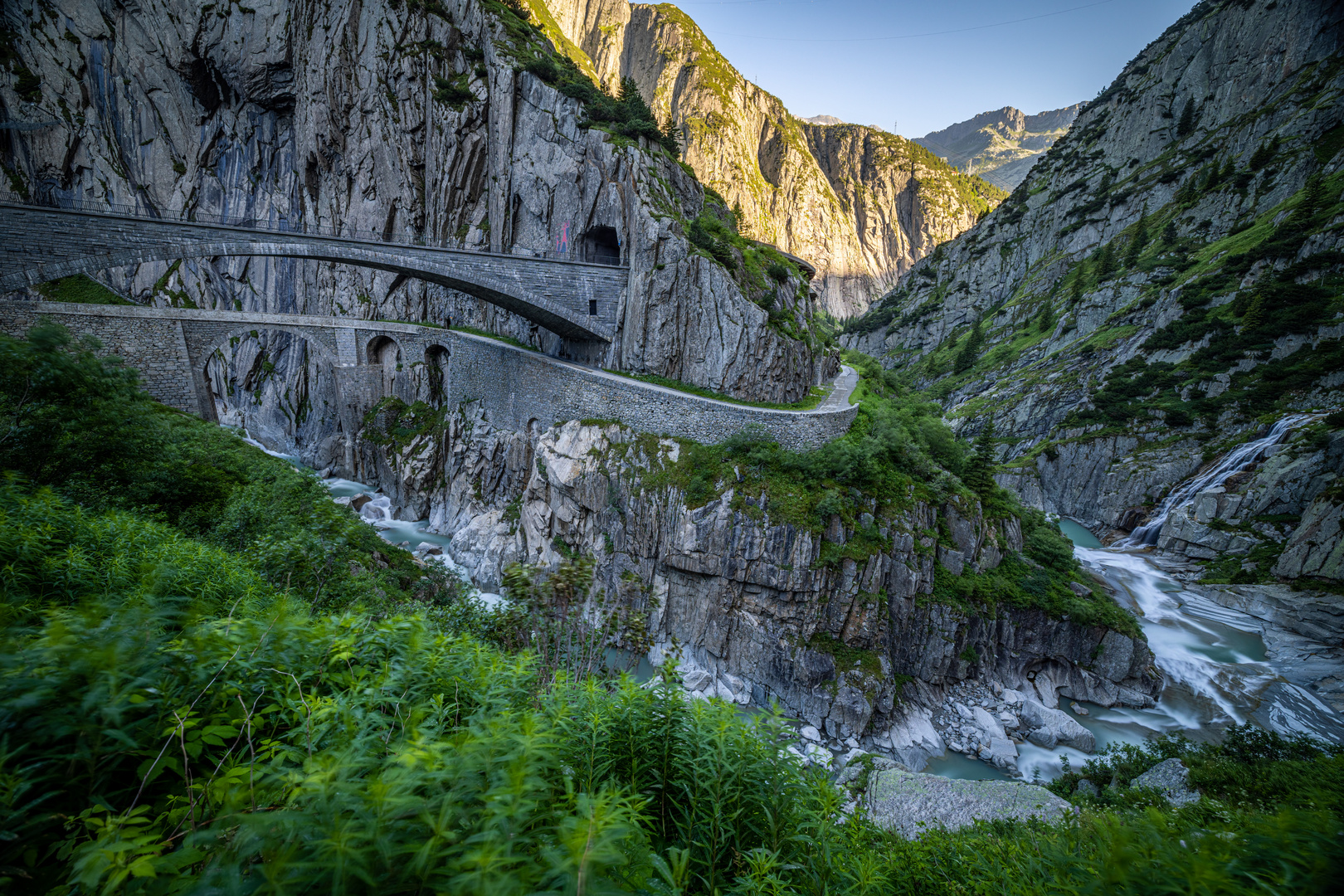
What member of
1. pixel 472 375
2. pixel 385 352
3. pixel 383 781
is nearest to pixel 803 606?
pixel 383 781

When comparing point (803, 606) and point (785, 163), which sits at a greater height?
point (785, 163)

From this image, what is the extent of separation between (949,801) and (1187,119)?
2964 inches

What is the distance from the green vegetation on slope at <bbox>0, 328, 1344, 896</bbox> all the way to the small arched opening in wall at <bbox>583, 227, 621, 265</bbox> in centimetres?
2348

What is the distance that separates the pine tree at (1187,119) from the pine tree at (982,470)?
196 feet

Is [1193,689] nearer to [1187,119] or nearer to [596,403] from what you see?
[596,403]

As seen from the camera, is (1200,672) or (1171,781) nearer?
(1171,781)

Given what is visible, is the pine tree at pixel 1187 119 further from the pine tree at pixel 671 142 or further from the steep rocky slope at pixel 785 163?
the pine tree at pixel 671 142

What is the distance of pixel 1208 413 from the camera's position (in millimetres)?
24594

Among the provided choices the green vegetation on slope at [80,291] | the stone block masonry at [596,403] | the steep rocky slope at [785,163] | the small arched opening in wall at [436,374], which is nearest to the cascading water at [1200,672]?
the stone block masonry at [596,403]

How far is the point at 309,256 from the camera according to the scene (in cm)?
1833

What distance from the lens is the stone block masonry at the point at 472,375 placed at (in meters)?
16.6

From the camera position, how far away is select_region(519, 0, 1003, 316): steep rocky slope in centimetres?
7450

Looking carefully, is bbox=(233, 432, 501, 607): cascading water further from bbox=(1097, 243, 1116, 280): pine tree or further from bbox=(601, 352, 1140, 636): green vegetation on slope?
bbox=(1097, 243, 1116, 280): pine tree

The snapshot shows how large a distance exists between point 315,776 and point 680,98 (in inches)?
3826
